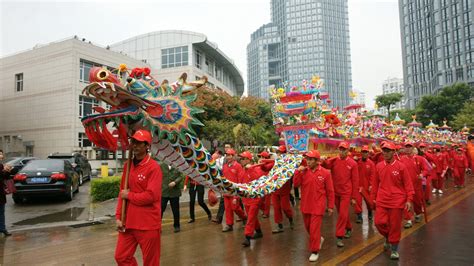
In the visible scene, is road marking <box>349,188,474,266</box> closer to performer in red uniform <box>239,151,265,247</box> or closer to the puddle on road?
performer in red uniform <box>239,151,265,247</box>

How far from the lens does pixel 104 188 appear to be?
10.0 m

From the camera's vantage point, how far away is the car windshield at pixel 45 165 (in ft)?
31.5

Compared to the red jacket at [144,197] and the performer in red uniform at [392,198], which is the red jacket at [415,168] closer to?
the performer in red uniform at [392,198]

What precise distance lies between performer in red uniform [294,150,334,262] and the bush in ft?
22.0

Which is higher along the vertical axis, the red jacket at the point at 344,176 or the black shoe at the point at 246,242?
the red jacket at the point at 344,176

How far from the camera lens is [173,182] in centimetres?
673

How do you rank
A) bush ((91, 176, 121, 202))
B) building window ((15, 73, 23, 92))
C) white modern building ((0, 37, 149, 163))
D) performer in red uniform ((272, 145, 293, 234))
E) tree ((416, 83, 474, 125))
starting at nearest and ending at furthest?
performer in red uniform ((272, 145, 293, 234)) → bush ((91, 176, 121, 202)) → white modern building ((0, 37, 149, 163)) → building window ((15, 73, 23, 92)) → tree ((416, 83, 474, 125))

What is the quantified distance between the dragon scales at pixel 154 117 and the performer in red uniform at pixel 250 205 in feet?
4.14

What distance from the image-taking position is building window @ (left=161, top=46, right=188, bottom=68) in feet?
98.4

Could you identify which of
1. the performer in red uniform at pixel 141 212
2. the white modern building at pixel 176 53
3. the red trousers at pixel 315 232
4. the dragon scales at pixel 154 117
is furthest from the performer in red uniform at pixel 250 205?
the white modern building at pixel 176 53

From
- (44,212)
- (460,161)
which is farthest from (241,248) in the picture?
(460,161)

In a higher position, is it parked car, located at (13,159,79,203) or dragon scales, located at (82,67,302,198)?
dragon scales, located at (82,67,302,198)

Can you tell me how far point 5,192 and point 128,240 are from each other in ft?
14.8

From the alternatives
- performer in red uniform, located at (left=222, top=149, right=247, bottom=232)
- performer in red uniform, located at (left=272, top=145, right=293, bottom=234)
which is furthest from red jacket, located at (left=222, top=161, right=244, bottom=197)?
performer in red uniform, located at (left=272, top=145, right=293, bottom=234)
